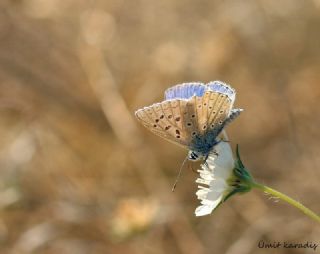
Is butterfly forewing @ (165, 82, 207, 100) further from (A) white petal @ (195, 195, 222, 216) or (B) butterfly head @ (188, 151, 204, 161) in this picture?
(A) white petal @ (195, 195, 222, 216)

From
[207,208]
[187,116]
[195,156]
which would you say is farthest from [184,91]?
[207,208]

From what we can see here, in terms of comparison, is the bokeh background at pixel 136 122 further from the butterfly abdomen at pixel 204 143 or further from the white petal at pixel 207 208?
the white petal at pixel 207 208

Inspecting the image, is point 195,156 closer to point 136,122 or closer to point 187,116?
point 187,116

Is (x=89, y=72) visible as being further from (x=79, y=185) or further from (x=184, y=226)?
(x=184, y=226)

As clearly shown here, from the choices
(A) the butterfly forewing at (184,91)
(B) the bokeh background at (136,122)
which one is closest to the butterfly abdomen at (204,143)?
(A) the butterfly forewing at (184,91)

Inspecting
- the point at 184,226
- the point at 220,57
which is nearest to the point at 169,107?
the point at 184,226

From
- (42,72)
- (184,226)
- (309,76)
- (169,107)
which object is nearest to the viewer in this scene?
(169,107)
